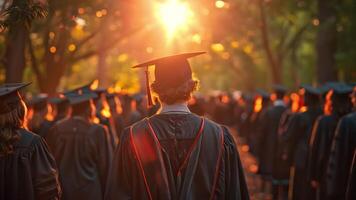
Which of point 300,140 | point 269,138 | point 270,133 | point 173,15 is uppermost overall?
point 173,15

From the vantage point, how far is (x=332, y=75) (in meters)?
20.5

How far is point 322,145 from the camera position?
322 inches

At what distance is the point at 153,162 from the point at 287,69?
5121cm

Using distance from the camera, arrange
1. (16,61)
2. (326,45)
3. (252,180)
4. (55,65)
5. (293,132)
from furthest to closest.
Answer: (326,45) < (252,180) < (55,65) < (293,132) < (16,61)

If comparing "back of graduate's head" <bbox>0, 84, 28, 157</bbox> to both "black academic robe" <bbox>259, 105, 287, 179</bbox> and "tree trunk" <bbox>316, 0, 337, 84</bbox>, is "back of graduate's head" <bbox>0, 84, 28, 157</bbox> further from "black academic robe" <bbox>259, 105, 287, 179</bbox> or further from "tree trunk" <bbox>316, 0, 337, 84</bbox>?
"tree trunk" <bbox>316, 0, 337, 84</bbox>

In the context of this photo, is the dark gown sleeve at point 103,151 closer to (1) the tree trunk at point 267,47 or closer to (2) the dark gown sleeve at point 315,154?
(2) the dark gown sleeve at point 315,154

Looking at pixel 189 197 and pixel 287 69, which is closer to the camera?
pixel 189 197

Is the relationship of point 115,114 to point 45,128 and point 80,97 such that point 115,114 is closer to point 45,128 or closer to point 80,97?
point 45,128

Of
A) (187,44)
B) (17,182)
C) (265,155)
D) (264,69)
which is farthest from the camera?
(264,69)

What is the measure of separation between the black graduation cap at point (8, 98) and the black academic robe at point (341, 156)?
362cm

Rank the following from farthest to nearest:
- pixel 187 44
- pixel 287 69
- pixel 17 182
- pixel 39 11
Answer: pixel 287 69, pixel 187 44, pixel 39 11, pixel 17 182

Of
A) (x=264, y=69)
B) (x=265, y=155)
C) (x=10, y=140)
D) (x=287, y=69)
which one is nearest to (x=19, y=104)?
(x=10, y=140)

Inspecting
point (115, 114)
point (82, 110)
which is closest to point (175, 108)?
point (82, 110)

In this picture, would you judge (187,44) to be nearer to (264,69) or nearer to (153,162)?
(153,162)
